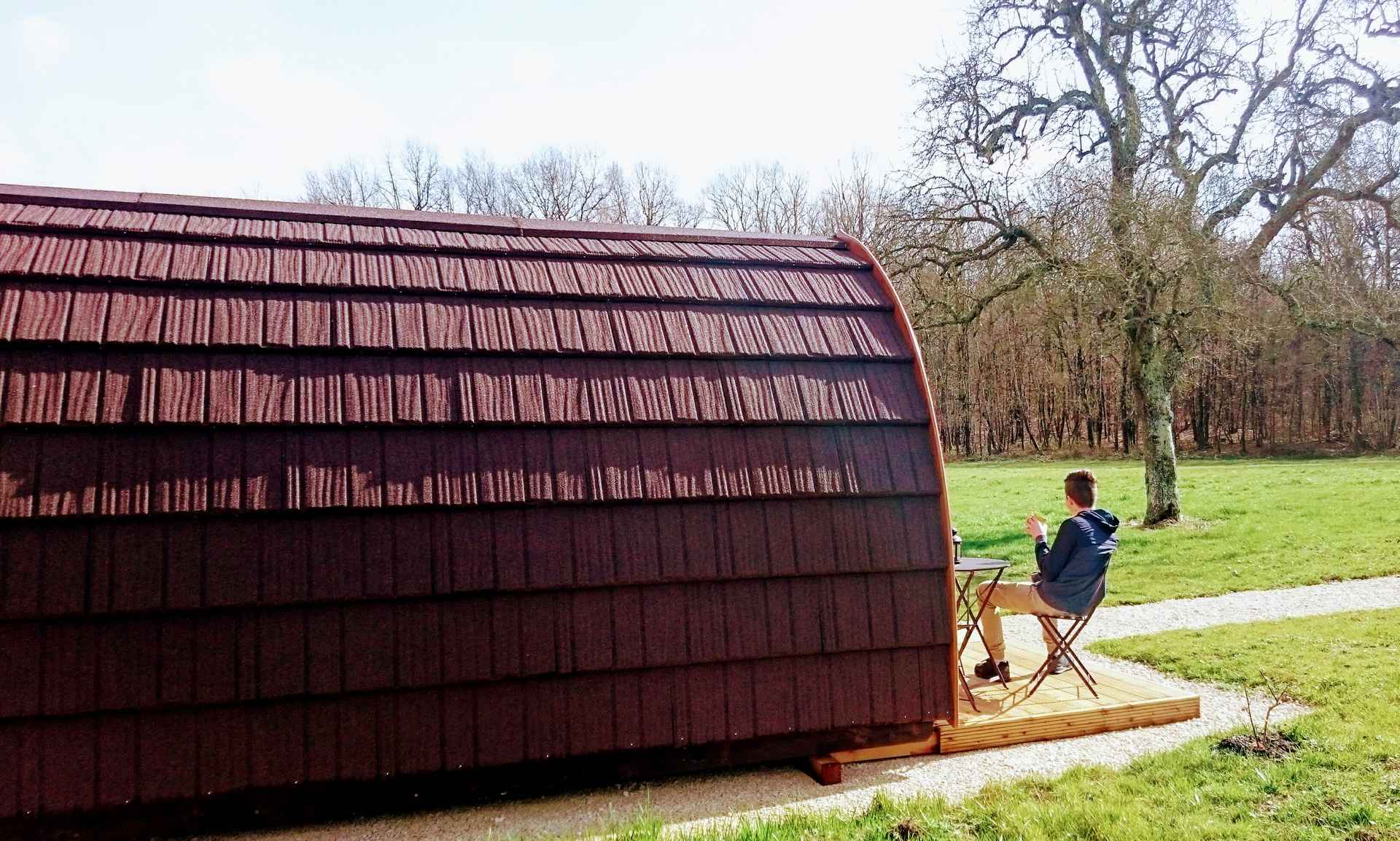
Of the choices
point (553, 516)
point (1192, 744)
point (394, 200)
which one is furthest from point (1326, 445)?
point (394, 200)

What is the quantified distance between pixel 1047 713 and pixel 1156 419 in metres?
11.9

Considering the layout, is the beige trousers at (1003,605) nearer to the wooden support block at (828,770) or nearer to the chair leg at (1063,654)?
the chair leg at (1063,654)

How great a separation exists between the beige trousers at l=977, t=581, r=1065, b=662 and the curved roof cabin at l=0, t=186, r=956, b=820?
3.31 feet

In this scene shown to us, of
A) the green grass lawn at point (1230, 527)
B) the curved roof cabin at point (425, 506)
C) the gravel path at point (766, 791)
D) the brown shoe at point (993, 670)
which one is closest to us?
the curved roof cabin at point (425, 506)

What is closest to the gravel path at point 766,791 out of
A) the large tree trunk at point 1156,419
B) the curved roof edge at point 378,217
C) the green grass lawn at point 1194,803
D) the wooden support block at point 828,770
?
the wooden support block at point 828,770

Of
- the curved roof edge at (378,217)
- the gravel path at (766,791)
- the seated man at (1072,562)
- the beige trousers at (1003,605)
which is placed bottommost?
the gravel path at (766,791)

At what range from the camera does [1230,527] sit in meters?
14.6

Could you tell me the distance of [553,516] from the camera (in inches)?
179

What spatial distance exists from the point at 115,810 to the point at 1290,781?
216 inches

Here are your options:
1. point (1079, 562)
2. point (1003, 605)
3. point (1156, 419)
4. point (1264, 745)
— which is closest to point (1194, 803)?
point (1264, 745)

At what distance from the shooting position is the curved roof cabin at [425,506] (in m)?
3.99

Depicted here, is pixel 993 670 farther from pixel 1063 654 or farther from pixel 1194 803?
pixel 1194 803

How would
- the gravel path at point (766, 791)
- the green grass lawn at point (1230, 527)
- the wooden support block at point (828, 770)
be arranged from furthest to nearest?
the green grass lawn at point (1230, 527) < the wooden support block at point (828, 770) < the gravel path at point (766, 791)

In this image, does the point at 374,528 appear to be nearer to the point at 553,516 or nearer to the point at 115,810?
the point at 553,516
